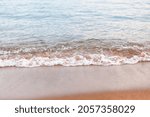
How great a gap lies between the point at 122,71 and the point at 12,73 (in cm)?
231

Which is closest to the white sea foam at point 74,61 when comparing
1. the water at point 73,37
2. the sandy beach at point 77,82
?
the water at point 73,37

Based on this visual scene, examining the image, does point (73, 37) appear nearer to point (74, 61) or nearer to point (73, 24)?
point (73, 24)

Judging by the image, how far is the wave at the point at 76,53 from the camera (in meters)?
5.20

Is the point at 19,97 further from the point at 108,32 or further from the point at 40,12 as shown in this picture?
the point at 40,12

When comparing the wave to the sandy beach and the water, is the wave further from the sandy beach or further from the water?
the sandy beach

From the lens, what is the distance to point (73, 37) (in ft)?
23.5

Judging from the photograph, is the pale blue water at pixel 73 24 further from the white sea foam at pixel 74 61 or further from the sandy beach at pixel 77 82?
the sandy beach at pixel 77 82

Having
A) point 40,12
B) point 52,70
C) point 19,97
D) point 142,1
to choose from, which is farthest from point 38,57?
point 142,1

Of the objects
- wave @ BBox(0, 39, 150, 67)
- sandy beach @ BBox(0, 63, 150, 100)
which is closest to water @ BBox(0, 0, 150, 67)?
wave @ BBox(0, 39, 150, 67)

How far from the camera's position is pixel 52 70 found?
477cm

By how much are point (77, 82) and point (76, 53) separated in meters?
1.63

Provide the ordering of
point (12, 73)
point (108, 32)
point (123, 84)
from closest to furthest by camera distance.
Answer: point (123, 84)
point (12, 73)
point (108, 32)

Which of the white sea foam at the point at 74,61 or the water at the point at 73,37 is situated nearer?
the white sea foam at the point at 74,61

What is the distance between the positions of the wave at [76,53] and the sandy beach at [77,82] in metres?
0.32
